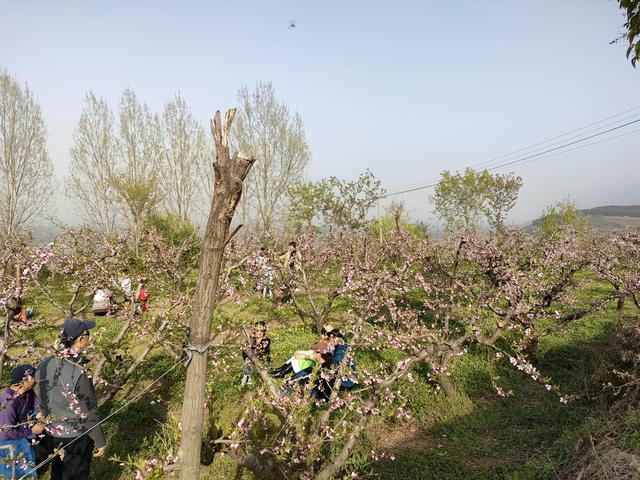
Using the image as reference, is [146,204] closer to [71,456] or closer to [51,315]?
[51,315]

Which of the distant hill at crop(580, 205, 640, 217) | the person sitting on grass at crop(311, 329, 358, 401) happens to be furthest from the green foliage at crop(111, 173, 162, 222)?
the distant hill at crop(580, 205, 640, 217)

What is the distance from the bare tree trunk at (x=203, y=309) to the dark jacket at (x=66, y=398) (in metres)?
2.40

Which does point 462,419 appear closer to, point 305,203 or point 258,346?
point 258,346

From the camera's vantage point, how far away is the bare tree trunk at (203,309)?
2.20 meters

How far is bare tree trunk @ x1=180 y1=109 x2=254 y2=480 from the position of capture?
2.20 metres

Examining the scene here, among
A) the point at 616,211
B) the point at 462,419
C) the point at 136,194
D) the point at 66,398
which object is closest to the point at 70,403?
the point at 66,398

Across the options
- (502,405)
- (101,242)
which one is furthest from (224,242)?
(101,242)

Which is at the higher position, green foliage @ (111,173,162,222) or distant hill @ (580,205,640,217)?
green foliage @ (111,173,162,222)

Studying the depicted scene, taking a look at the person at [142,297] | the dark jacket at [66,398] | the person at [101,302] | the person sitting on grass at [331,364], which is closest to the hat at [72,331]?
the dark jacket at [66,398]

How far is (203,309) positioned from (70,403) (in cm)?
288

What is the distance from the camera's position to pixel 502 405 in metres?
7.13

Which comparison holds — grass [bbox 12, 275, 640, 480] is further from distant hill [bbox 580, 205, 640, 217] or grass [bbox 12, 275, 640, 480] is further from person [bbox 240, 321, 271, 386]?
distant hill [bbox 580, 205, 640, 217]

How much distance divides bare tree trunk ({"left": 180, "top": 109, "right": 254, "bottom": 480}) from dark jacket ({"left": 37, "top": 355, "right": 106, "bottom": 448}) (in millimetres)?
2404

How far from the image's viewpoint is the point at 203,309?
2332mm
